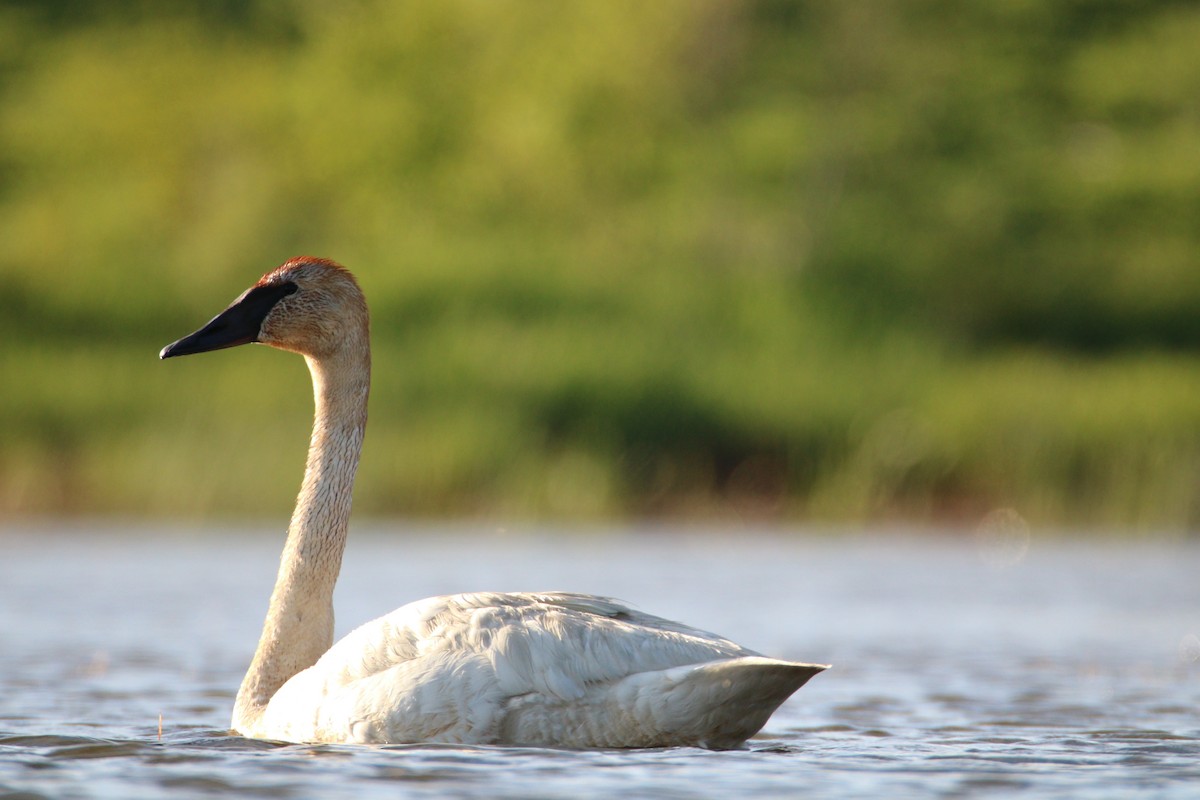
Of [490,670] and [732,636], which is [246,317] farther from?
[732,636]

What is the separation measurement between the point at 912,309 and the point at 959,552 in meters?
12.6

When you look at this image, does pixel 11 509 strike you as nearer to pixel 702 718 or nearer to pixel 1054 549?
pixel 1054 549

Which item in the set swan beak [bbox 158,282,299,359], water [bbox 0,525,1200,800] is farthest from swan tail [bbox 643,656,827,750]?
swan beak [bbox 158,282,299,359]

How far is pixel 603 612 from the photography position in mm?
7043

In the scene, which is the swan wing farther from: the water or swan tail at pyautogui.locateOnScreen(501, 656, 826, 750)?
the water

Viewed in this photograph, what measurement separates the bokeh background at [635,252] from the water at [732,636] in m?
1.34

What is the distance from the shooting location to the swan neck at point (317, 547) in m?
7.55

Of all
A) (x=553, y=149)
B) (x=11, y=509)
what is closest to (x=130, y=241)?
(x=553, y=149)

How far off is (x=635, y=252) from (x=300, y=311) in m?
25.0

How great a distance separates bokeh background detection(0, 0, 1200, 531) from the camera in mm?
20672

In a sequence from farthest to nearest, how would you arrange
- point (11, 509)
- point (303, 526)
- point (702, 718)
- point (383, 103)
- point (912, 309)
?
1. point (383, 103)
2. point (912, 309)
3. point (11, 509)
4. point (303, 526)
5. point (702, 718)

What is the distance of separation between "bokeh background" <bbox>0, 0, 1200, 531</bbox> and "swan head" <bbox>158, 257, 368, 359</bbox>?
440 inches

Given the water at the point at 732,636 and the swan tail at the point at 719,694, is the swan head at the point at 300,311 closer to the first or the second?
the water at the point at 732,636

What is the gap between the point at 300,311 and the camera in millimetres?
7957
